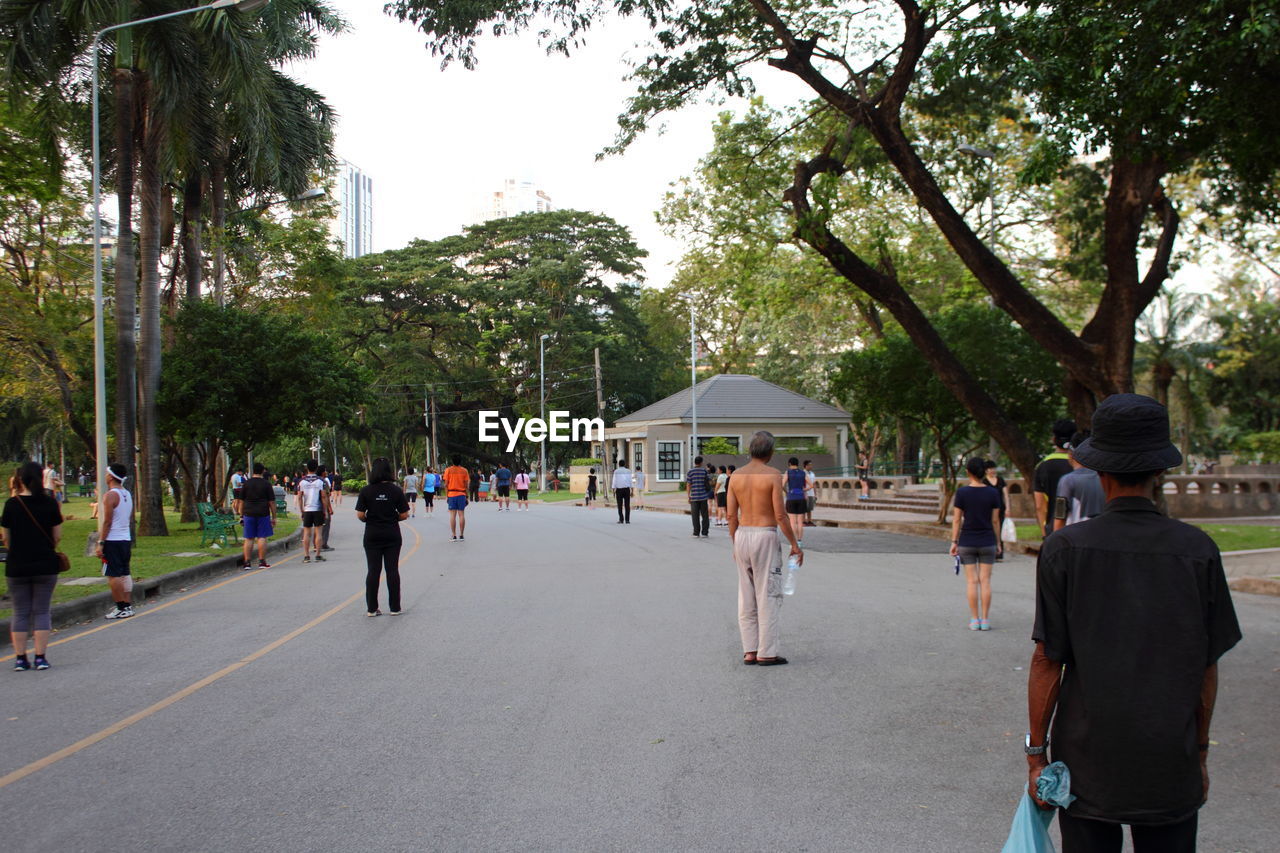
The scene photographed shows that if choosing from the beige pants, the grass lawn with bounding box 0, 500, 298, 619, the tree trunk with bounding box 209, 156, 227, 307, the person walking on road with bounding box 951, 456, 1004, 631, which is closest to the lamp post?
the tree trunk with bounding box 209, 156, 227, 307

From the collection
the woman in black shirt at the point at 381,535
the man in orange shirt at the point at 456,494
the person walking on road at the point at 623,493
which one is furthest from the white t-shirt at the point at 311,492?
the person walking on road at the point at 623,493

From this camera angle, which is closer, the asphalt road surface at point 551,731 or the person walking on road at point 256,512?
the asphalt road surface at point 551,731

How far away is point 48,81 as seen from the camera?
2031cm

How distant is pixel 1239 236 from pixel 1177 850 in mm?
Answer: 17876

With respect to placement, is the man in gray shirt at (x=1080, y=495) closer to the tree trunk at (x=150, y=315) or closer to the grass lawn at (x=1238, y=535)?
the grass lawn at (x=1238, y=535)

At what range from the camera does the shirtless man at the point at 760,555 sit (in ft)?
28.2

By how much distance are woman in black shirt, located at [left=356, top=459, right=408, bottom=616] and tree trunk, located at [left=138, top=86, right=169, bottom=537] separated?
13123 mm

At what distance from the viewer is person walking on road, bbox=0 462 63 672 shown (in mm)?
9086

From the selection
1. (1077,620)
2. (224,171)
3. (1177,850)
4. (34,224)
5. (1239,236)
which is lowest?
(1177,850)

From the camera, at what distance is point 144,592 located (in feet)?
47.0

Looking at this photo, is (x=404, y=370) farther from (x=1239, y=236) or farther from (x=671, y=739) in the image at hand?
(x=671, y=739)

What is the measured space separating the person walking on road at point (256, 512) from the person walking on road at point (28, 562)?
8.10 m

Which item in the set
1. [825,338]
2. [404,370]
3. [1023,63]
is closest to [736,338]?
[825,338]

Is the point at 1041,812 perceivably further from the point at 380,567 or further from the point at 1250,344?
the point at 1250,344
